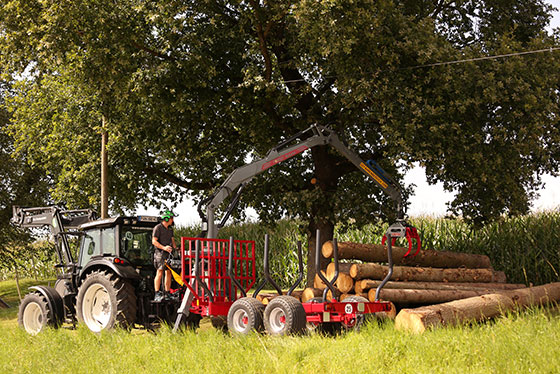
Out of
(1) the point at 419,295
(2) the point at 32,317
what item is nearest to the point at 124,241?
(2) the point at 32,317

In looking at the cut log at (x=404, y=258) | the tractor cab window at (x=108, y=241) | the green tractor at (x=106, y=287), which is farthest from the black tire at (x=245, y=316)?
the tractor cab window at (x=108, y=241)

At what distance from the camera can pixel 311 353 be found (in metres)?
9.16

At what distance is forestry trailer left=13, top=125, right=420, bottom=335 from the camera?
445 inches

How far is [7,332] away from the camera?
13547mm

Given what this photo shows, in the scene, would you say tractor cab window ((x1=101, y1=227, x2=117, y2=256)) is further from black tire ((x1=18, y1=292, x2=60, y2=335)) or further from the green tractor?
black tire ((x1=18, y1=292, x2=60, y2=335))

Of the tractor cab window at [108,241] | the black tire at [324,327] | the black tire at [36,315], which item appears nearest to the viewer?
the black tire at [324,327]

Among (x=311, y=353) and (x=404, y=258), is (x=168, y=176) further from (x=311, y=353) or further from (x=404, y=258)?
(x=311, y=353)

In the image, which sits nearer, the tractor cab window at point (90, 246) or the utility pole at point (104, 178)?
the tractor cab window at point (90, 246)

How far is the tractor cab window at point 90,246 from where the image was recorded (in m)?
13.2

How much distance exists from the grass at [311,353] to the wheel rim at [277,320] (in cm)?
38

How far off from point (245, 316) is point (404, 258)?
4.99 m

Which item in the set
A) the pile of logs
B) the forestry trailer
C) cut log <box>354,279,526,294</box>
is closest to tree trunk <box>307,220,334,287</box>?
the pile of logs

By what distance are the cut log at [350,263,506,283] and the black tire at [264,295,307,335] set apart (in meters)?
2.45

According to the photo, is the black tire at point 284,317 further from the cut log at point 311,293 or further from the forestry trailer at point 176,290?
the cut log at point 311,293
